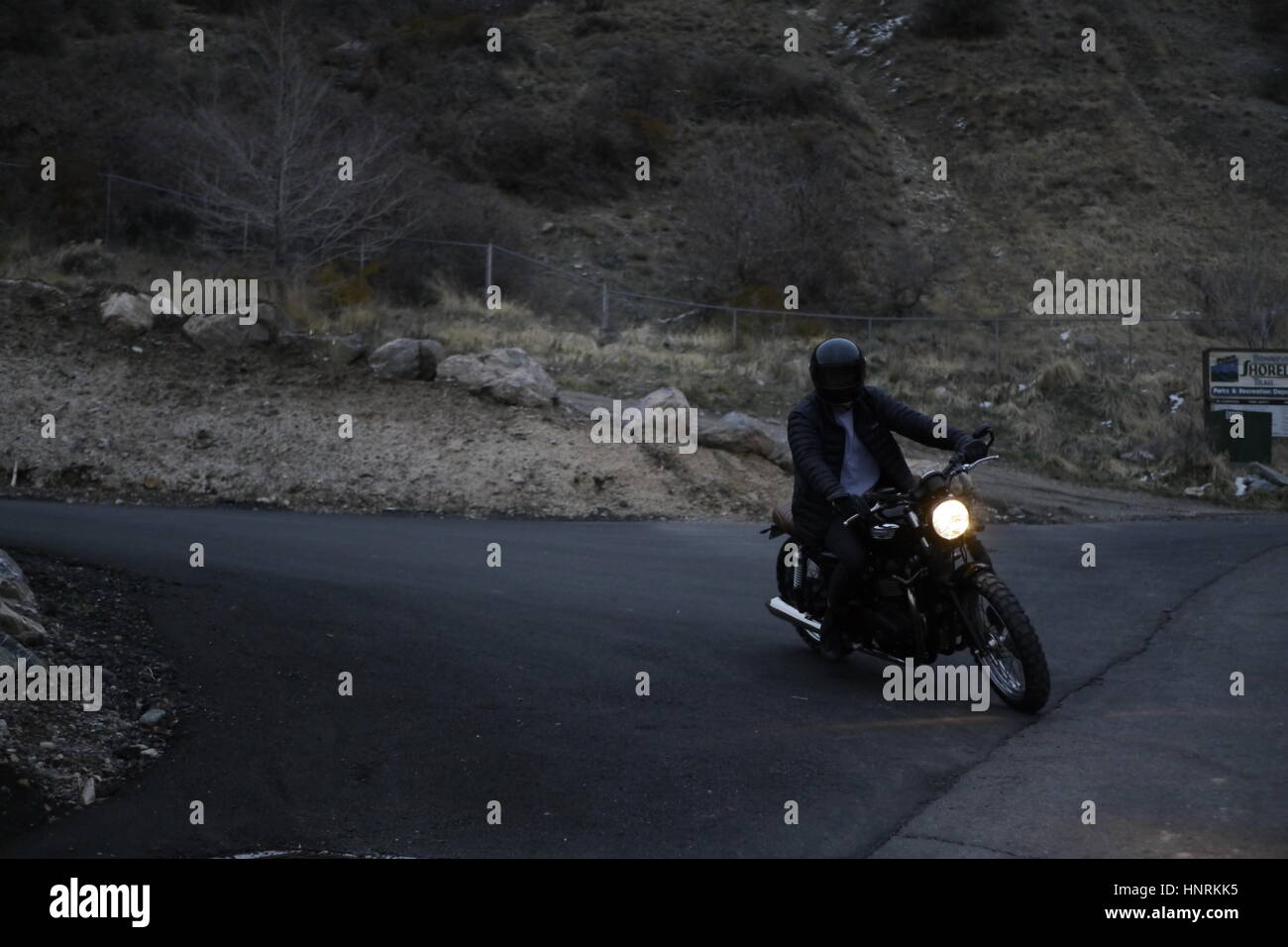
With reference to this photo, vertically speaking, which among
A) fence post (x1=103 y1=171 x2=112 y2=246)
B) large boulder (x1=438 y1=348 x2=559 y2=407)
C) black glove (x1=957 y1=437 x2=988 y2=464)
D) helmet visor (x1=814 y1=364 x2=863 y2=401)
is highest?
fence post (x1=103 y1=171 x2=112 y2=246)

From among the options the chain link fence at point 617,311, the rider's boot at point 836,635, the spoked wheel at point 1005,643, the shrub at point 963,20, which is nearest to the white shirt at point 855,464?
the rider's boot at point 836,635

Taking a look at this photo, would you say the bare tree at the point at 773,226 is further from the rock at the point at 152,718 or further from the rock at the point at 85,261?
the rock at the point at 152,718

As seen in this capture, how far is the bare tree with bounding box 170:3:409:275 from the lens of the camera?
94.1ft

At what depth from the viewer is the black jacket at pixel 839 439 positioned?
27.5 ft

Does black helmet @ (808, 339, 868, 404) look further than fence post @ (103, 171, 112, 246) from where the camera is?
No

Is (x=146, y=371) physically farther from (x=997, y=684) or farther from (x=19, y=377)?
(x=997, y=684)

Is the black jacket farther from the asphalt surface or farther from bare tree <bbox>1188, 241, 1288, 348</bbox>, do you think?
bare tree <bbox>1188, 241, 1288, 348</bbox>

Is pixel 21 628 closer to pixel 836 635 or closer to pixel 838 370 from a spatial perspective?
pixel 836 635

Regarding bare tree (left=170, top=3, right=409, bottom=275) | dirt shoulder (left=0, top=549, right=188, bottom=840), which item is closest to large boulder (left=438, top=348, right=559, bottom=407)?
bare tree (left=170, top=3, right=409, bottom=275)

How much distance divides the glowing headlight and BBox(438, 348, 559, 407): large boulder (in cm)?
1375

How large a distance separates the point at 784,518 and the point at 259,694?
3.53m

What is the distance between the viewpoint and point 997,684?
769 centimetres

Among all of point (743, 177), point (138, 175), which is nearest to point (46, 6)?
point (138, 175)

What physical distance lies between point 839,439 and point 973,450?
0.87 meters
